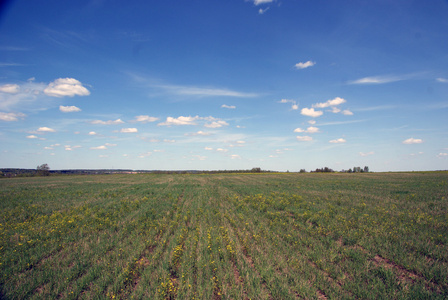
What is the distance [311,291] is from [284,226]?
532 cm

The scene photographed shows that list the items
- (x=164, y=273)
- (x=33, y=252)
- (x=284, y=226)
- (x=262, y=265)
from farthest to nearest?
1. (x=284, y=226)
2. (x=33, y=252)
3. (x=262, y=265)
4. (x=164, y=273)

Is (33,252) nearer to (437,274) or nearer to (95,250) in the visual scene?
(95,250)

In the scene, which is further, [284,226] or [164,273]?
[284,226]

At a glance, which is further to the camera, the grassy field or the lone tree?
the lone tree

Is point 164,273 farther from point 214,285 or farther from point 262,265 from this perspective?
point 262,265

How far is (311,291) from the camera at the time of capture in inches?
199

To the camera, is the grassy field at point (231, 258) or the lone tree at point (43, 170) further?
the lone tree at point (43, 170)

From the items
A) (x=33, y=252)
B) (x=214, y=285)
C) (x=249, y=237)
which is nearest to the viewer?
(x=214, y=285)

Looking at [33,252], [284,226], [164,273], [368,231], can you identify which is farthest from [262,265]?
[33,252]

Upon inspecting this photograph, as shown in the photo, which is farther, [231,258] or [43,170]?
[43,170]

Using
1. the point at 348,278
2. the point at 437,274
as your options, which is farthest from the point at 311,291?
the point at 437,274

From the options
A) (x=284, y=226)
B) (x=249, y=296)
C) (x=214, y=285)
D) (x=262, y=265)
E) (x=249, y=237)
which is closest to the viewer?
(x=249, y=296)

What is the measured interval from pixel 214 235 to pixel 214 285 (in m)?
3.74

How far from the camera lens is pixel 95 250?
7.68 metres
